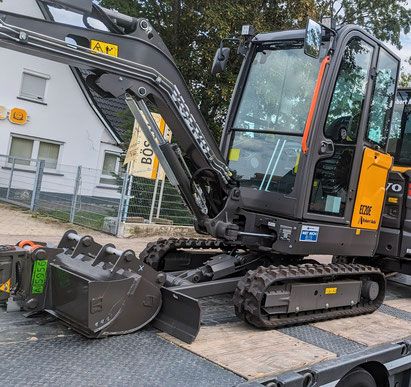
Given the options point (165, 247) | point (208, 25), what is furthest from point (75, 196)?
point (165, 247)

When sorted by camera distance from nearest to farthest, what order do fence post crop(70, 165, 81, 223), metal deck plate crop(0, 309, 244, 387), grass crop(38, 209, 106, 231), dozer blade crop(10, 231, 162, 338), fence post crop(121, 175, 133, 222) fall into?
metal deck plate crop(0, 309, 244, 387), dozer blade crop(10, 231, 162, 338), fence post crop(121, 175, 133, 222), grass crop(38, 209, 106, 231), fence post crop(70, 165, 81, 223)

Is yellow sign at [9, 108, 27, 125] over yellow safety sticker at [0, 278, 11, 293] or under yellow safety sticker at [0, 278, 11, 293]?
over

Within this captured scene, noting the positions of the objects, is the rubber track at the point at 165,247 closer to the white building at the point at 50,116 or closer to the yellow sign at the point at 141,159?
the yellow sign at the point at 141,159

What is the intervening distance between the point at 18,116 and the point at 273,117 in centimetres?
1388

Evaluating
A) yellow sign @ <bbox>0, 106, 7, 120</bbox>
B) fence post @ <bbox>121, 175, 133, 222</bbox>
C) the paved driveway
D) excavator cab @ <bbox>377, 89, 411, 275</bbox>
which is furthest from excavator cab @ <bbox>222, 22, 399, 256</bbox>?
yellow sign @ <bbox>0, 106, 7, 120</bbox>

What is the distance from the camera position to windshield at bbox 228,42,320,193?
467 cm

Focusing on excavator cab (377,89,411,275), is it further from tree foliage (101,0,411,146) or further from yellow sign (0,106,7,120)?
yellow sign (0,106,7,120)

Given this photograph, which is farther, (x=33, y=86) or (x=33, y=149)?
(x=33, y=86)

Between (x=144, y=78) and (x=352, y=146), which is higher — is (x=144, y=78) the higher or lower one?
the higher one

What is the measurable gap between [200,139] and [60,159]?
48.9 ft

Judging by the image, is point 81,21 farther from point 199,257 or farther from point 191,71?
point 191,71

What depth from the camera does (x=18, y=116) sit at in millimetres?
16828

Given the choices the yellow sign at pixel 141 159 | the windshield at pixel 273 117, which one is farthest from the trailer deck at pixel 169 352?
the yellow sign at pixel 141 159

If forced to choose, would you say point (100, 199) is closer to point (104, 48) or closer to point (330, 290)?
point (330, 290)
